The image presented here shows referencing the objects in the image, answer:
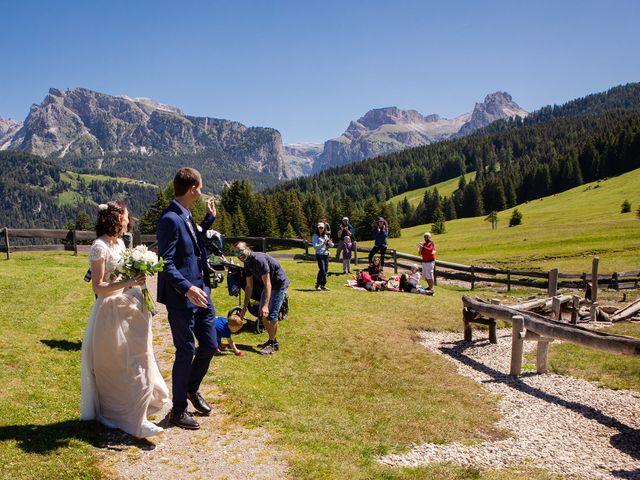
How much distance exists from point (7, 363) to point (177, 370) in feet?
14.6

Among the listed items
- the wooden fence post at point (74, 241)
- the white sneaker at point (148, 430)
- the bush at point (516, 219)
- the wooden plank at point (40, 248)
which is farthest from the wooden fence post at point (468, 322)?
the bush at point (516, 219)

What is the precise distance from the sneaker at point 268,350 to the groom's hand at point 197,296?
5.39 metres

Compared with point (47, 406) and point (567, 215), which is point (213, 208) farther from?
point (567, 215)

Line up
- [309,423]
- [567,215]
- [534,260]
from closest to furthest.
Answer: [309,423]
[534,260]
[567,215]

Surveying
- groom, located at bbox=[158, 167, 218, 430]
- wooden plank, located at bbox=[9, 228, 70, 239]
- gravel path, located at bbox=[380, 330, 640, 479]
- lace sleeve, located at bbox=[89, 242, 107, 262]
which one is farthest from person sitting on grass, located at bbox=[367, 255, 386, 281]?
lace sleeve, located at bbox=[89, 242, 107, 262]

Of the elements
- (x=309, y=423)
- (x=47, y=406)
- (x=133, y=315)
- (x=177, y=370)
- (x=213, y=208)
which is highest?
(x=213, y=208)

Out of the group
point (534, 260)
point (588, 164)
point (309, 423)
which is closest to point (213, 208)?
point (309, 423)

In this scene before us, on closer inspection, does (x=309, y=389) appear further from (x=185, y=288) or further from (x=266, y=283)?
(x=185, y=288)

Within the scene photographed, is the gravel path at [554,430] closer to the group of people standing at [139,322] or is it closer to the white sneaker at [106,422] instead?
the group of people standing at [139,322]

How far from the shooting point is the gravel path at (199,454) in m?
5.43

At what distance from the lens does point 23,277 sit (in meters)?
17.2

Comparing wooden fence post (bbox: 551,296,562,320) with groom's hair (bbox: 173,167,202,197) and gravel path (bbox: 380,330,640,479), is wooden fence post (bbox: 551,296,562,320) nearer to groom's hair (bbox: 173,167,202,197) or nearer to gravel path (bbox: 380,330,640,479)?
gravel path (bbox: 380,330,640,479)

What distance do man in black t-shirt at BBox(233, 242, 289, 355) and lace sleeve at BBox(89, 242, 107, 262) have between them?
448 cm

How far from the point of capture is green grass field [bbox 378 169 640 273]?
43.4 meters
